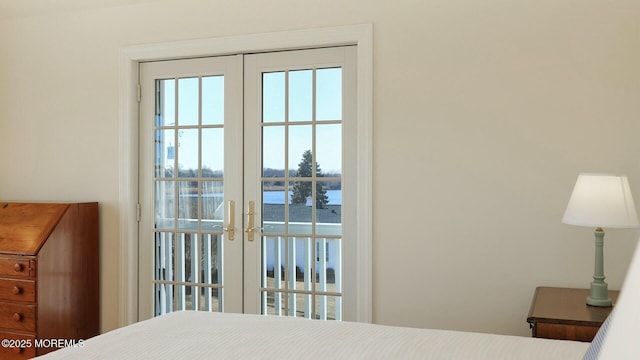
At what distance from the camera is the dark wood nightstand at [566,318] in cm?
225

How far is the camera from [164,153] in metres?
3.93

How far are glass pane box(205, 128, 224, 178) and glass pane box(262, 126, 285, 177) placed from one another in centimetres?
31

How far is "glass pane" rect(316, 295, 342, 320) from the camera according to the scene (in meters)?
3.53

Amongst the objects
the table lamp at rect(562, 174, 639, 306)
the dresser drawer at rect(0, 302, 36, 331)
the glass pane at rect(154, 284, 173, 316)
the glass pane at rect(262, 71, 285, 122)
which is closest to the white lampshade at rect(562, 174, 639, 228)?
the table lamp at rect(562, 174, 639, 306)

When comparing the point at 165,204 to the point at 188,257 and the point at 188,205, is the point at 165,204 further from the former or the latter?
the point at 188,257

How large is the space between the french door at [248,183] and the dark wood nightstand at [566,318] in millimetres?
1290

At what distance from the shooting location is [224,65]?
3.73m

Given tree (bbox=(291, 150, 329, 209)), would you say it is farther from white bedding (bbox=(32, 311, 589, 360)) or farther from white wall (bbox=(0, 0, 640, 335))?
white bedding (bbox=(32, 311, 589, 360))

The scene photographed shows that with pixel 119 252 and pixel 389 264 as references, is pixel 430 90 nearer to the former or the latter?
pixel 389 264

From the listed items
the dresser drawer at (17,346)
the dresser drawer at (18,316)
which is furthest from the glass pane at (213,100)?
the dresser drawer at (17,346)

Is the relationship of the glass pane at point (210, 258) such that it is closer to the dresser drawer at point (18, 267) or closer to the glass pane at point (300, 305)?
the glass pane at point (300, 305)

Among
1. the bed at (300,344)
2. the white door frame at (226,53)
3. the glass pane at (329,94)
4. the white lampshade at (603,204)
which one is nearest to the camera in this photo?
the bed at (300,344)

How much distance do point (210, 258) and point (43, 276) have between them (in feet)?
3.35

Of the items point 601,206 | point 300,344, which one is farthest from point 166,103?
point 601,206
